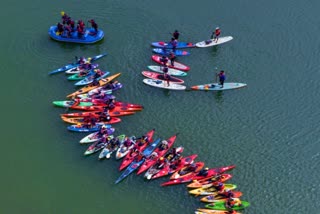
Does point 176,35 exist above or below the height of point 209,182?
above

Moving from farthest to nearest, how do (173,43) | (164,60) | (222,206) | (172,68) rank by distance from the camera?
(173,43)
(172,68)
(164,60)
(222,206)

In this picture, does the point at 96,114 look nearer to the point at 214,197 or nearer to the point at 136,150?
the point at 136,150

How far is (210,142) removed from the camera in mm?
39875

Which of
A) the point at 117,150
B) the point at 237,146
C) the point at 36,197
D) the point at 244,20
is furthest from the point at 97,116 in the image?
the point at 244,20

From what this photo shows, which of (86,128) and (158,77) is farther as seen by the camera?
(158,77)

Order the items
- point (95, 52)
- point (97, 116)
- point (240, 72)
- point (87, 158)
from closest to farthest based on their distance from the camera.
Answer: point (87, 158), point (97, 116), point (240, 72), point (95, 52)

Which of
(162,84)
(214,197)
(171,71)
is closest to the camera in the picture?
(214,197)

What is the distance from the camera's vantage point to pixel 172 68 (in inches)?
1868

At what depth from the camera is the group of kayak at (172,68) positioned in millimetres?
45125

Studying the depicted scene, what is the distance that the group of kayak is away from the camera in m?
45.1

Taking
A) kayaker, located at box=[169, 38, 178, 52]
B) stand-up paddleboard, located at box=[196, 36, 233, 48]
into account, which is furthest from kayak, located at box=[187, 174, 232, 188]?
stand-up paddleboard, located at box=[196, 36, 233, 48]

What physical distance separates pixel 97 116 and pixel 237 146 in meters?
13.4

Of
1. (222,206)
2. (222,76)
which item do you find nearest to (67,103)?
(222,76)

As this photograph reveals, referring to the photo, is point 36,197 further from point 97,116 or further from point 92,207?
point 97,116
